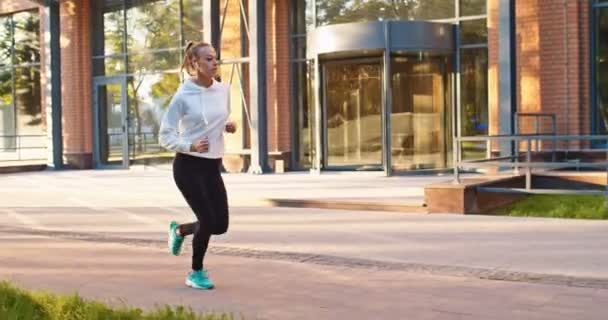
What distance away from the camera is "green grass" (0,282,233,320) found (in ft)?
16.5

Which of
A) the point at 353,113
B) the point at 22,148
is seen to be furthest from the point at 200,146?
the point at 22,148

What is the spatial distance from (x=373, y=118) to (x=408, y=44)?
193 cm

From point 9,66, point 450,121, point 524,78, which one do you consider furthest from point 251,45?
point 9,66

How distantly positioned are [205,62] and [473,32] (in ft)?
38.7

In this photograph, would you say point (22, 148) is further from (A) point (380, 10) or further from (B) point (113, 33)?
(A) point (380, 10)

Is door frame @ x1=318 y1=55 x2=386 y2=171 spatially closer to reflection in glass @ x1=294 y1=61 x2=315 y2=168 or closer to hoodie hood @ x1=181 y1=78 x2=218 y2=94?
reflection in glass @ x1=294 y1=61 x2=315 y2=168

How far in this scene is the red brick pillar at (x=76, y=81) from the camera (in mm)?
23109

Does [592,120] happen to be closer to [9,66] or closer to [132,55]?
[132,55]

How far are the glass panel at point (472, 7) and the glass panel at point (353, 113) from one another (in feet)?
6.39

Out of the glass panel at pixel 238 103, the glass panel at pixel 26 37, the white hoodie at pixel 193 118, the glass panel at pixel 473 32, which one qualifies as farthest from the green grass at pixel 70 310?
the glass panel at pixel 26 37

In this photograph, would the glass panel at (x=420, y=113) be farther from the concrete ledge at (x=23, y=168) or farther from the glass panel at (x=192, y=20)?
the concrete ledge at (x=23, y=168)

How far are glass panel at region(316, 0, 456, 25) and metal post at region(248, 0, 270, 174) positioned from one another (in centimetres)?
134

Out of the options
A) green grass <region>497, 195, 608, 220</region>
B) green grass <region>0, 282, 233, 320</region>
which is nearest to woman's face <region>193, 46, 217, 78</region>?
green grass <region>0, 282, 233, 320</region>

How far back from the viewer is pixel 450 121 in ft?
56.9
